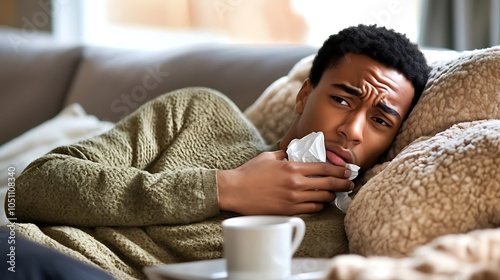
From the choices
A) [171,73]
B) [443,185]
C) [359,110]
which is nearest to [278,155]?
[359,110]

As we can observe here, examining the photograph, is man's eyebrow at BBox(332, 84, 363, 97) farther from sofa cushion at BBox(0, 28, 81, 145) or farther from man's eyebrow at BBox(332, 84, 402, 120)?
sofa cushion at BBox(0, 28, 81, 145)

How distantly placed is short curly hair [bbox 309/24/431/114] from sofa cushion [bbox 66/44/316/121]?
499mm

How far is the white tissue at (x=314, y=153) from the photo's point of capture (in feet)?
4.86

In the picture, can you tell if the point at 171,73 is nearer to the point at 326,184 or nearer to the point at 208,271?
the point at 326,184

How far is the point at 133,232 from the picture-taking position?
4.66 ft

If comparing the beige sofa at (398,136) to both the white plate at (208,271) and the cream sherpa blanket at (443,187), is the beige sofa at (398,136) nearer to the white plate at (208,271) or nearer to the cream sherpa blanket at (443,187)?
the cream sherpa blanket at (443,187)

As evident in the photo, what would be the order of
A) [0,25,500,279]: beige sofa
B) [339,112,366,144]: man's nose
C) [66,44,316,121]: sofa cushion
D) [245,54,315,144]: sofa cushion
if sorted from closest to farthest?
[0,25,500,279]: beige sofa
[339,112,366,144]: man's nose
[245,54,315,144]: sofa cushion
[66,44,316,121]: sofa cushion

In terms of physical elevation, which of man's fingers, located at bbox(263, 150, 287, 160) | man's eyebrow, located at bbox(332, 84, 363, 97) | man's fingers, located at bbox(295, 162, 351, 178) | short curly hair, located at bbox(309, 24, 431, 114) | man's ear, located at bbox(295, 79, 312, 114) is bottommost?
man's fingers, located at bbox(295, 162, 351, 178)

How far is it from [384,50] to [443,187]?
46cm

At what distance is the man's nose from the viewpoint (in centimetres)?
147

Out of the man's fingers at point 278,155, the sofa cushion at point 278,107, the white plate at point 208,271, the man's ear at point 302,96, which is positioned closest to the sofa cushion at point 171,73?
the sofa cushion at point 278,107

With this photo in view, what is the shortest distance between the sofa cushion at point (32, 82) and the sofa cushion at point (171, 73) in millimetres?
78

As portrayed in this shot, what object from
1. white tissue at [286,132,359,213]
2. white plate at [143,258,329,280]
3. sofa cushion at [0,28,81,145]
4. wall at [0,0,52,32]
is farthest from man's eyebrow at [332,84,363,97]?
wall at [0,0,52,32]

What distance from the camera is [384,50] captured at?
1.54 meters
